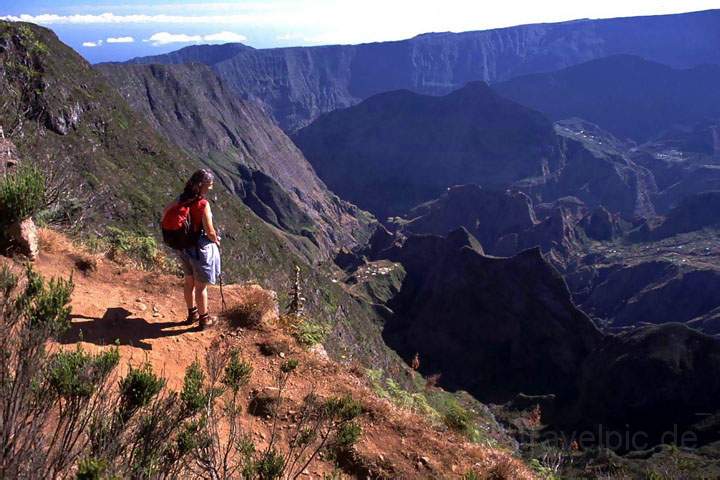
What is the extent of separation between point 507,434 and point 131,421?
166 feet

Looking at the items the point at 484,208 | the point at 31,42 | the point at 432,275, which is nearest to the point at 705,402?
the point at 432,275

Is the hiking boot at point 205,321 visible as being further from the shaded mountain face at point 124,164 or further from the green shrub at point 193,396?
the shaded mountain face at point 124,164

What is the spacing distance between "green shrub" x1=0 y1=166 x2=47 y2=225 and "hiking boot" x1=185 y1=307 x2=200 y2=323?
3.15 m

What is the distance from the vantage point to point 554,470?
912cm

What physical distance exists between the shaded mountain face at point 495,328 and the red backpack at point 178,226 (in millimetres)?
64098

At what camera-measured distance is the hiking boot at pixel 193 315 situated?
9188mm

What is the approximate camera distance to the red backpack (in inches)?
329

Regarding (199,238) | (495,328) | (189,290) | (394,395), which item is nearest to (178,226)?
(199,238)

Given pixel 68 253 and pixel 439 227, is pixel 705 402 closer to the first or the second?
pixel 68 253

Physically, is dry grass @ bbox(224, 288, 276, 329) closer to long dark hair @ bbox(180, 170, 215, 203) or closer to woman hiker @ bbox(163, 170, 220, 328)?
woman hiker @ bbox(163, 170, 220, 328)

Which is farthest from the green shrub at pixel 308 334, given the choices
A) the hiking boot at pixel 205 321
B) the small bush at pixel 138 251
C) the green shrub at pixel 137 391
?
the green shrub at pixel 137 391

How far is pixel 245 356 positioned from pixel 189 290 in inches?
59.4

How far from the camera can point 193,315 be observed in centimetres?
923

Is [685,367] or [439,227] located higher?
[685,367]
